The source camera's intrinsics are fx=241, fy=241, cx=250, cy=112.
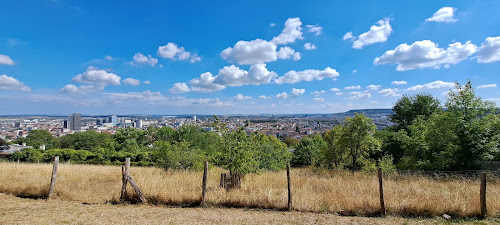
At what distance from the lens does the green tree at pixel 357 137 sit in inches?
530

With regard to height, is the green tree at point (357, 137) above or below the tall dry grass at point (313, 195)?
above

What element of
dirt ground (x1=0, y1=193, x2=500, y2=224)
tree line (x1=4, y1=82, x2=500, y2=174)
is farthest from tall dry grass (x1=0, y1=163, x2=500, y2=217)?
tree line (x1=4, y1=82, x2=500, y2=174)

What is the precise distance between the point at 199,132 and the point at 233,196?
79.6ft

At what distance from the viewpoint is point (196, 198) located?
7652 millimetres

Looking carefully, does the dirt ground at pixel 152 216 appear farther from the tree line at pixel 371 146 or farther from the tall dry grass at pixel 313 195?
the tree line at pixel 371 146

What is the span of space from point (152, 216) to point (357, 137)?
11448 millimetres

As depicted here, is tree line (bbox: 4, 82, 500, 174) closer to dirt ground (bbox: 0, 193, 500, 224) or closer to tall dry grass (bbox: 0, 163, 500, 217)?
tall dry grass (bbox: 0, 163, 500, 217)

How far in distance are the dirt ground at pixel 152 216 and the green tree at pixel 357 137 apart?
7586 mm

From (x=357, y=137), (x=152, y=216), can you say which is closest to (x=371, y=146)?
(x=357, y=137)

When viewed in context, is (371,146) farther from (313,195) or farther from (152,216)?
(152,216)

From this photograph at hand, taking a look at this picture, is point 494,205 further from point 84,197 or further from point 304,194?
point 84,197

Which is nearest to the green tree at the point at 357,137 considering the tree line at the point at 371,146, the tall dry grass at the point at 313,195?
the tree line at the point at 371,146

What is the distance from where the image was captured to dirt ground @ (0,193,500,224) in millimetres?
6102

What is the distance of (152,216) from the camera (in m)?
6.52
